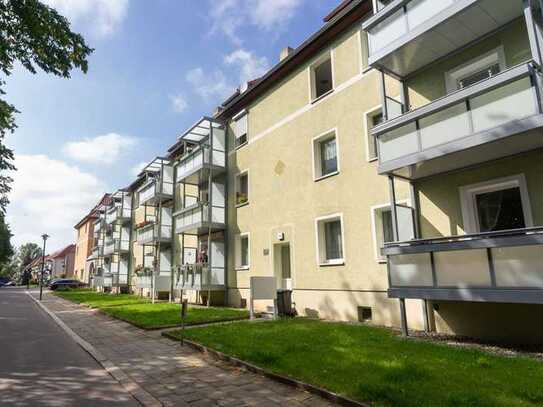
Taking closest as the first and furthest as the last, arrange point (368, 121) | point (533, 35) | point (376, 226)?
point (533, 35)
point (376, 226)
point (368, 121)

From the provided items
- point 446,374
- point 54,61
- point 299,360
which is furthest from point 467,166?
point 54,61

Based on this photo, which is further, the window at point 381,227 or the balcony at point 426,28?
the window at point 381,227

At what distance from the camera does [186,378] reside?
6480 millimetres

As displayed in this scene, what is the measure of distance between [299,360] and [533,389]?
3.43m

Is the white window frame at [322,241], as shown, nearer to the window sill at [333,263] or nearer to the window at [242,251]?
the window sill at [333,263]

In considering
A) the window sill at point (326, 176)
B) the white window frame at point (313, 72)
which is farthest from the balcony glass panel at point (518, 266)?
the white window frame at point (313, 72)

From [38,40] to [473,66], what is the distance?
9.69 meters

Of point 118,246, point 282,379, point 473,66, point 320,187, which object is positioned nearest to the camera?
point 282,379

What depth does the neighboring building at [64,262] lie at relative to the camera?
77.8m

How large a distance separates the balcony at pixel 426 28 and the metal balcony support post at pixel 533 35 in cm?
66

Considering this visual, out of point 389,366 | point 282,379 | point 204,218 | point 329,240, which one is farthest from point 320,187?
point 282,379

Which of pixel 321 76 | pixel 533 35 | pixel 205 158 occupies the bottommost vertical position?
pixel 533 35

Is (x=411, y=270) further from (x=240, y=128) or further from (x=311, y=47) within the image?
(x=240, y=128)

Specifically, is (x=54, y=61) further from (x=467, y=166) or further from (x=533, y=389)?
(x=533, y=389)
